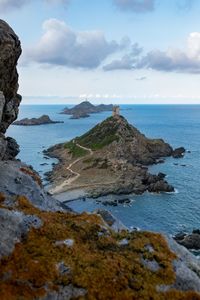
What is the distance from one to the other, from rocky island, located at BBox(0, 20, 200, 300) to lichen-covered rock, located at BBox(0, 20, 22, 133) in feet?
35.8

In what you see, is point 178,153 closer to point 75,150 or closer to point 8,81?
point 75,150

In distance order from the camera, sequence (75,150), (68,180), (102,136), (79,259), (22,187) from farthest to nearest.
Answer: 1. (102,136)
2. (75,150)
3. (68,180)
4. (22,187)
5. (79,259)

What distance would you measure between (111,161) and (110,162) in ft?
2.24

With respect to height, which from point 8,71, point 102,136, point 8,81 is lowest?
point 102,136

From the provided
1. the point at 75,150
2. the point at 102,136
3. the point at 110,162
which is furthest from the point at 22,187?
the point at 102,136

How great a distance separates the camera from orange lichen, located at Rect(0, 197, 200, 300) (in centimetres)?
2430

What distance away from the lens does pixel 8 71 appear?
41656 mm

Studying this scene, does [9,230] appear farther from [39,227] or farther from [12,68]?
[12,68]

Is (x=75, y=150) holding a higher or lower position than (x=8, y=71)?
lower

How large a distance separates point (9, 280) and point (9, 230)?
13.7 ft

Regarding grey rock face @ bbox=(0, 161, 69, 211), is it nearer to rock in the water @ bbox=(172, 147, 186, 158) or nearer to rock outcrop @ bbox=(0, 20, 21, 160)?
rock outcrop @ bbox=(0, 20, 21, 160)

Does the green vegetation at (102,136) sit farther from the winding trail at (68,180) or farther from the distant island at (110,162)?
the winding trail at (68,180)

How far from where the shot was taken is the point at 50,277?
24.7 meters

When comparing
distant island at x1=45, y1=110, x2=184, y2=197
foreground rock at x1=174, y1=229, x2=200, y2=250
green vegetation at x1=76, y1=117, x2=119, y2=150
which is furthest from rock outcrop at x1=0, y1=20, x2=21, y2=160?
green vegetation at x1=76, y1=117, x2=119, y2=150
